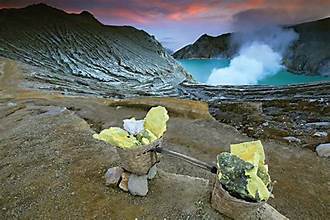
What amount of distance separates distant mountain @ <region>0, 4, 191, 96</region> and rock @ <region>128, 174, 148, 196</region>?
3959 cm

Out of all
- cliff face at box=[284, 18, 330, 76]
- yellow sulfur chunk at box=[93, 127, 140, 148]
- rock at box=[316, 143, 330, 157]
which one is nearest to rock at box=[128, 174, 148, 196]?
yellow sulfur chunk at box=[93, 127, 140, 148]

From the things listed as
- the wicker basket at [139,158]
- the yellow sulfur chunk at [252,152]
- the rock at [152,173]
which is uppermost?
the yellow sulfur chunk at [252,152]

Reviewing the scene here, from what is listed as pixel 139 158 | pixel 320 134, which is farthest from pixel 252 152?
pixel 320 134

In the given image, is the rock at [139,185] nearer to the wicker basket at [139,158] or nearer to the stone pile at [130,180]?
the stone pile at [130,180]

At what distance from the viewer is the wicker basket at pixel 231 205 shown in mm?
4841

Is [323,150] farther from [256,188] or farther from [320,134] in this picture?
[256,188]

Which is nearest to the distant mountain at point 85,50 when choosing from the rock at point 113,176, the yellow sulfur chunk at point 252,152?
the rock at point 113,176

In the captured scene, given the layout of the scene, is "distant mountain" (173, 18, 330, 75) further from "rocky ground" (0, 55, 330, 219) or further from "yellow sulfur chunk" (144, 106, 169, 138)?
"yellow sulfur chunk" (144, 106, 169, 138)

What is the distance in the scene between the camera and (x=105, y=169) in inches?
288

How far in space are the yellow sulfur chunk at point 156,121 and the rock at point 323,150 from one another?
749cm

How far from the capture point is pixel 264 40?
350 ft

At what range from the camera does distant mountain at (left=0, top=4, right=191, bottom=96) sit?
52.3 meters

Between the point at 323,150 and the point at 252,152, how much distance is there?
24.3ft

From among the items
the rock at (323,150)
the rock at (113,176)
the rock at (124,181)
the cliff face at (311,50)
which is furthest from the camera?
the cliff face at (311,50)
